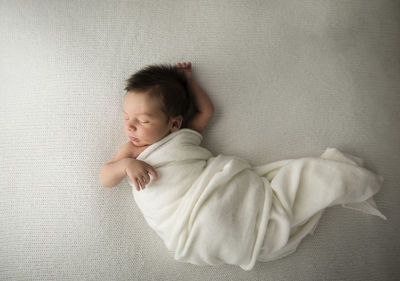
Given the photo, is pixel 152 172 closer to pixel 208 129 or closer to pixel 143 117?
pixel 143 117

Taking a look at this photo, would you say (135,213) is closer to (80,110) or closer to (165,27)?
(80,110)

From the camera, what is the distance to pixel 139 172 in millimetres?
1018

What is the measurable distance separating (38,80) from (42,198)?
59 centimetres

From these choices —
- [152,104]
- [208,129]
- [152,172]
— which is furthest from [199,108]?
[152,172]

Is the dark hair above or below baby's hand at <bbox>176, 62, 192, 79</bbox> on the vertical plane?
below

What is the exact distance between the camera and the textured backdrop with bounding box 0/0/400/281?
116 centimetres

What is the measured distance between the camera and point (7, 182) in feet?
3.84

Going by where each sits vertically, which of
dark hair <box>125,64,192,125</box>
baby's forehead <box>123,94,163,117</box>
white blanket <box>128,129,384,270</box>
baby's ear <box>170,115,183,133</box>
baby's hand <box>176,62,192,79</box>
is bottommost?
white blanket <box>128,129,384,270</box>

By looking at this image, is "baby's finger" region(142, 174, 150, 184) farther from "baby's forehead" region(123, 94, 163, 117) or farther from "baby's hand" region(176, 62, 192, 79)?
"baby's hand" region(176, 62, 192, 79)

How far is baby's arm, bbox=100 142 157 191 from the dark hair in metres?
0.26

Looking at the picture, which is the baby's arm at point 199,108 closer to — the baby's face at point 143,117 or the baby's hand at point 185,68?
the baby's hand at point 185,68

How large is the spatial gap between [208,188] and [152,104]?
17.2 inches

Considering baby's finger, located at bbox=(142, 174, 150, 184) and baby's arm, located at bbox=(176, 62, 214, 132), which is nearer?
baby's finger, located at bbox=(142, 174, 150, 184)

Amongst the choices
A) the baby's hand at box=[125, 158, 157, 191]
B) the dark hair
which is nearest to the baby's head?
the dark hair
